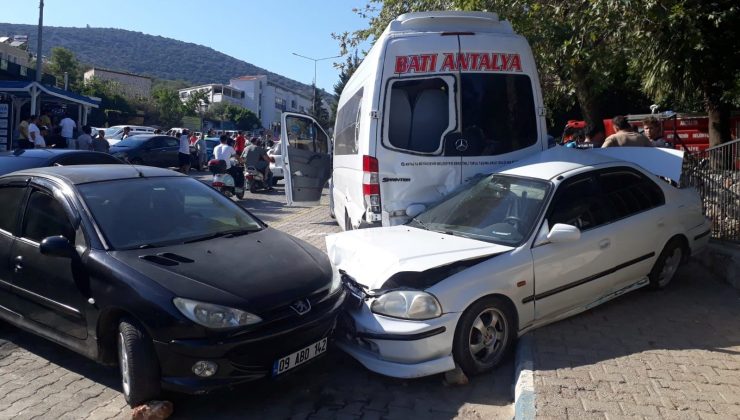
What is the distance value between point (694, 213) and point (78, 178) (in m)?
5.84

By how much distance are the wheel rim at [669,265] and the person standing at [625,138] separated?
244cm

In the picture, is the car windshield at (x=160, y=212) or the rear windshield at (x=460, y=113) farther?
the rear windshield at (x=460, y=113)

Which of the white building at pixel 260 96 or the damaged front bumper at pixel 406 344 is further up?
the white building at pixel 260 96

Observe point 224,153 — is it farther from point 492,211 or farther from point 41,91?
point 492,211

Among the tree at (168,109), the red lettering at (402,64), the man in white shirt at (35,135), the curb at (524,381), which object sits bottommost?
the curb at (524,381)

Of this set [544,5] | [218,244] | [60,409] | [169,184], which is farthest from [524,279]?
[544,5]

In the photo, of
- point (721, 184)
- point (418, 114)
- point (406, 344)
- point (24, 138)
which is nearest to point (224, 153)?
point (24, 138)

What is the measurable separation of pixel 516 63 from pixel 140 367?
5.03m

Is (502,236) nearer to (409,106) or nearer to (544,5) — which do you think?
(409,106)

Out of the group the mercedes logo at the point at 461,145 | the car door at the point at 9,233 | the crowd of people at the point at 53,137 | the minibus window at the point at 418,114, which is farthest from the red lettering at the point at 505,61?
the crowd of people at the point at 53,137

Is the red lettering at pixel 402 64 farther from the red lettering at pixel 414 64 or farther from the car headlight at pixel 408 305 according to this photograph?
the car headlight at pixel 408 305

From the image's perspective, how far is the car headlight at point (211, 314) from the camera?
383 centimetres

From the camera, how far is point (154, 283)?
13.0ft

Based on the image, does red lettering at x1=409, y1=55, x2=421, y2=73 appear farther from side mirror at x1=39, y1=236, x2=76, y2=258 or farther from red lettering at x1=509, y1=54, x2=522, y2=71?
side mirror at x1=39, y1=236, x2=76, y2=258
